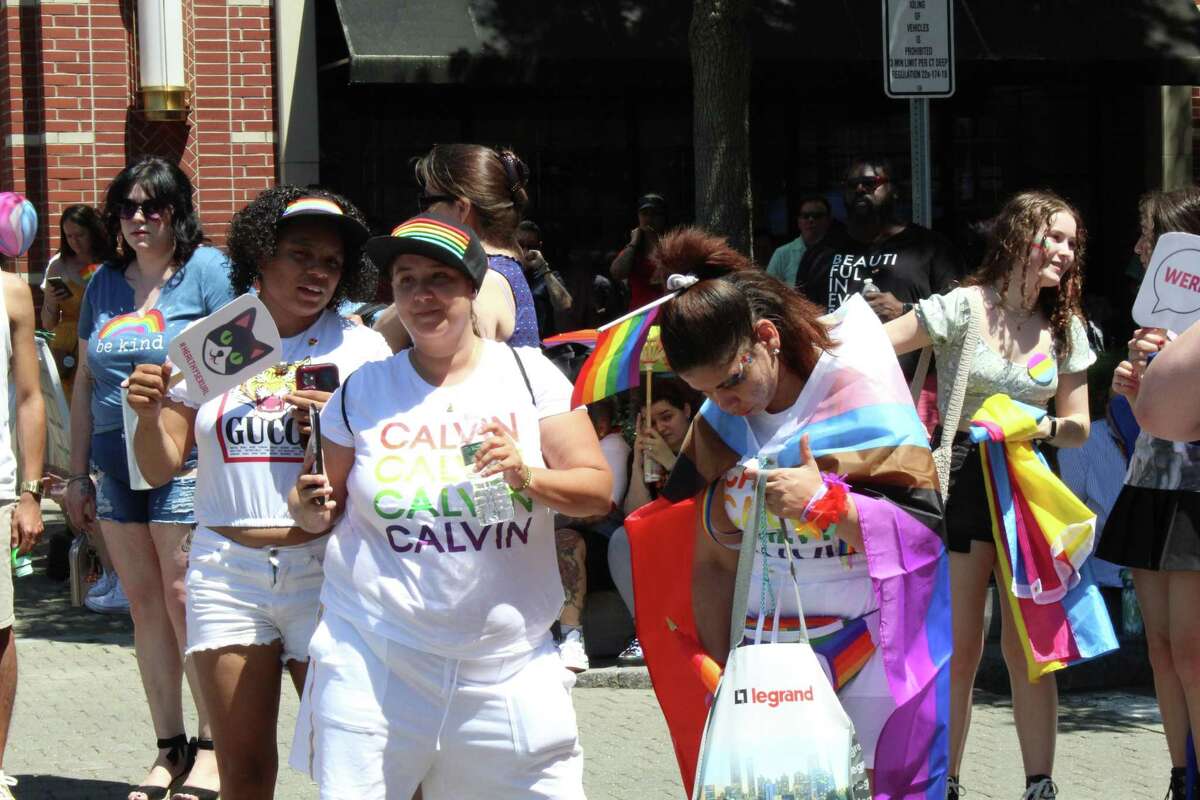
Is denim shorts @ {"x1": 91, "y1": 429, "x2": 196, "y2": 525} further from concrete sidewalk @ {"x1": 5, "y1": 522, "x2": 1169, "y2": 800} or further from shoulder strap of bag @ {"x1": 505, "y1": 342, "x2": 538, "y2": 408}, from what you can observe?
shoulder strap of bag @ {"x1": 505, "y1": 342, "x2": 538, "y2": 408}

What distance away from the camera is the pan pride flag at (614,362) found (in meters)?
4.07

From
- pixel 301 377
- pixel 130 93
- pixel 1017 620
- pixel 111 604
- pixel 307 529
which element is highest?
pixel 130 93

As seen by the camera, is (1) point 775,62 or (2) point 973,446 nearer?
(2) point 973,446

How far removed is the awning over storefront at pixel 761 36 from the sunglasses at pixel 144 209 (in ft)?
21.7

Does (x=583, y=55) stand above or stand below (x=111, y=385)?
above

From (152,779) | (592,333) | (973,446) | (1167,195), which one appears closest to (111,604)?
(152,779)

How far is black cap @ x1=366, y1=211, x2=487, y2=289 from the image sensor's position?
12.6 feet

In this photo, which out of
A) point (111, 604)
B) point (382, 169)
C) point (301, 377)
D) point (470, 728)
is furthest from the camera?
point (382, 169)

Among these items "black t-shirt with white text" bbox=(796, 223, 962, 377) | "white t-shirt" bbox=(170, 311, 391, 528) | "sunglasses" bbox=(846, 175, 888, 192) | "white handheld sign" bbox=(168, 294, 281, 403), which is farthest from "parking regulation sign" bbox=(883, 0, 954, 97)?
"white handheld sign" bbox=(168, 294, 281, 403)

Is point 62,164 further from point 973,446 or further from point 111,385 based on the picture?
point 973,446

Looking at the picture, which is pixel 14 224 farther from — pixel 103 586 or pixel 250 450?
pixel 103 586

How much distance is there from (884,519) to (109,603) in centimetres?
683

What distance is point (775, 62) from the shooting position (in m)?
13.3

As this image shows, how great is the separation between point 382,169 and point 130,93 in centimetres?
214
